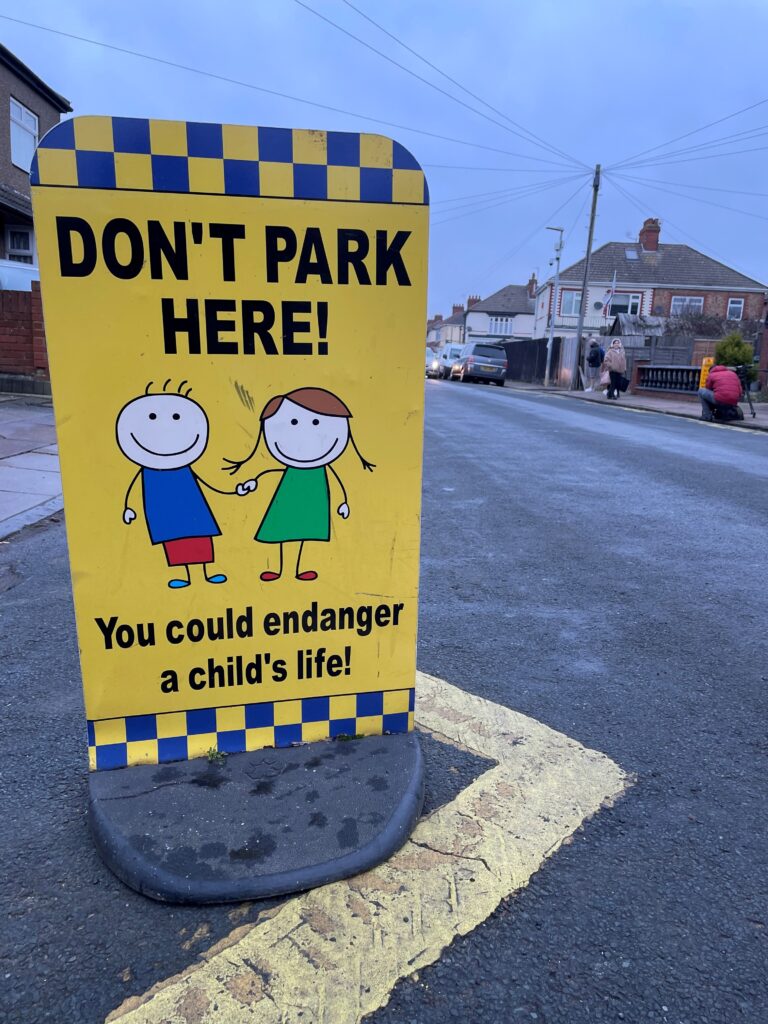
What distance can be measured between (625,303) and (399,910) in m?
52.9

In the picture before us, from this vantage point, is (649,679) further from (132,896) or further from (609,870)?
(132,896)

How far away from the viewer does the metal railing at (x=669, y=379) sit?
Answer: 74.5 feet

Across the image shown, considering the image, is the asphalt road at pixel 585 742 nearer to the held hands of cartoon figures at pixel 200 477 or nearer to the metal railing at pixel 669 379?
the held hands of cartoon figures at pixel 200 477

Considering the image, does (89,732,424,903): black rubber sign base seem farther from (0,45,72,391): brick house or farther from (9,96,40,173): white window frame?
(9,96,40,173): white window frame

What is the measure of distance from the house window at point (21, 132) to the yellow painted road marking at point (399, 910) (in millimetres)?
24956

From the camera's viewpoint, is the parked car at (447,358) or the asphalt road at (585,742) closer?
the asphalt road at (585,742)

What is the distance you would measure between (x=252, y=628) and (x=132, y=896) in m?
0.81

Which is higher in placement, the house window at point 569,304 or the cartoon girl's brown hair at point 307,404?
the house window at point 569,304

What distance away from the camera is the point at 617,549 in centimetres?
532

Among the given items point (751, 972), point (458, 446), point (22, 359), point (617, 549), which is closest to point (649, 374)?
point (458, 446)

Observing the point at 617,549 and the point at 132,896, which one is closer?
the point at 132,896

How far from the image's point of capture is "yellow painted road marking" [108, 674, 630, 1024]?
62.7 inches

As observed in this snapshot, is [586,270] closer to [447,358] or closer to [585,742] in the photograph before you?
[447,358]

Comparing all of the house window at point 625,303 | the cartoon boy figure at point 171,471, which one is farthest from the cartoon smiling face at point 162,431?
the house window at point 625,303
